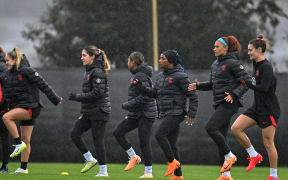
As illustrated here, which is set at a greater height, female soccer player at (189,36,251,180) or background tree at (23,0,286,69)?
background tree at (23,0,286,69)

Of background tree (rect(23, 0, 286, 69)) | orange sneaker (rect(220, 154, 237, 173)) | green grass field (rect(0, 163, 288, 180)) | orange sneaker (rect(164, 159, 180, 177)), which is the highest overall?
background tree (rect(23, 0, 286, 69))

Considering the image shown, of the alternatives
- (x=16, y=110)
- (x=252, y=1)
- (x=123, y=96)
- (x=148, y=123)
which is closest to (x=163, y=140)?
(x=148, y=123)

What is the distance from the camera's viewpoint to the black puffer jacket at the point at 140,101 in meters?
8.74

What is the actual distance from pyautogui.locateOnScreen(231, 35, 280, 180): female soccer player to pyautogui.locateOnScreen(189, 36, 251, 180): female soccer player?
18 cm

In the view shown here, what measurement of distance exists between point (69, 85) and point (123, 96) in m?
1.19

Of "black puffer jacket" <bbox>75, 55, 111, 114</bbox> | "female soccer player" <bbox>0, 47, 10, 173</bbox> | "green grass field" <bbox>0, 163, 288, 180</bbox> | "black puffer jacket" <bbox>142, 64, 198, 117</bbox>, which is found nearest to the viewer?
"black puffer jacket" <bbox>142, 64, 198, 117</bbox>

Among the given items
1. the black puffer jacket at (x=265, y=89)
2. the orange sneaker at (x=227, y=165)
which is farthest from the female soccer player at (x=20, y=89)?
the black puffer jacket at (x=265, y=89)

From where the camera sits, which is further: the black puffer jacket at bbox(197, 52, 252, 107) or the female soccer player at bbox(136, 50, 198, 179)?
the female soccer player at bbox(136, 50, 198, 179)

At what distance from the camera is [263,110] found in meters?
7.91

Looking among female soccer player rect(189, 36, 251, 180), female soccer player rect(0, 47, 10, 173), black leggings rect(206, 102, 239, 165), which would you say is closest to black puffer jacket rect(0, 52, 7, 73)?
female soccer player rect(0, 47, 10, 173)

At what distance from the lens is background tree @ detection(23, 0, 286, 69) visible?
46.8 ft

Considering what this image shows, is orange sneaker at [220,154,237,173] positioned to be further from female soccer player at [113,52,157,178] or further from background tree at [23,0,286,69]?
background tree at [23,0,286,69]

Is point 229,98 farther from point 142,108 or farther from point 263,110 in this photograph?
point 142,108

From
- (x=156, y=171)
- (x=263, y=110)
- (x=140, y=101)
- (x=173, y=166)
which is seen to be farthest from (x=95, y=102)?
(x=156, y=171)
